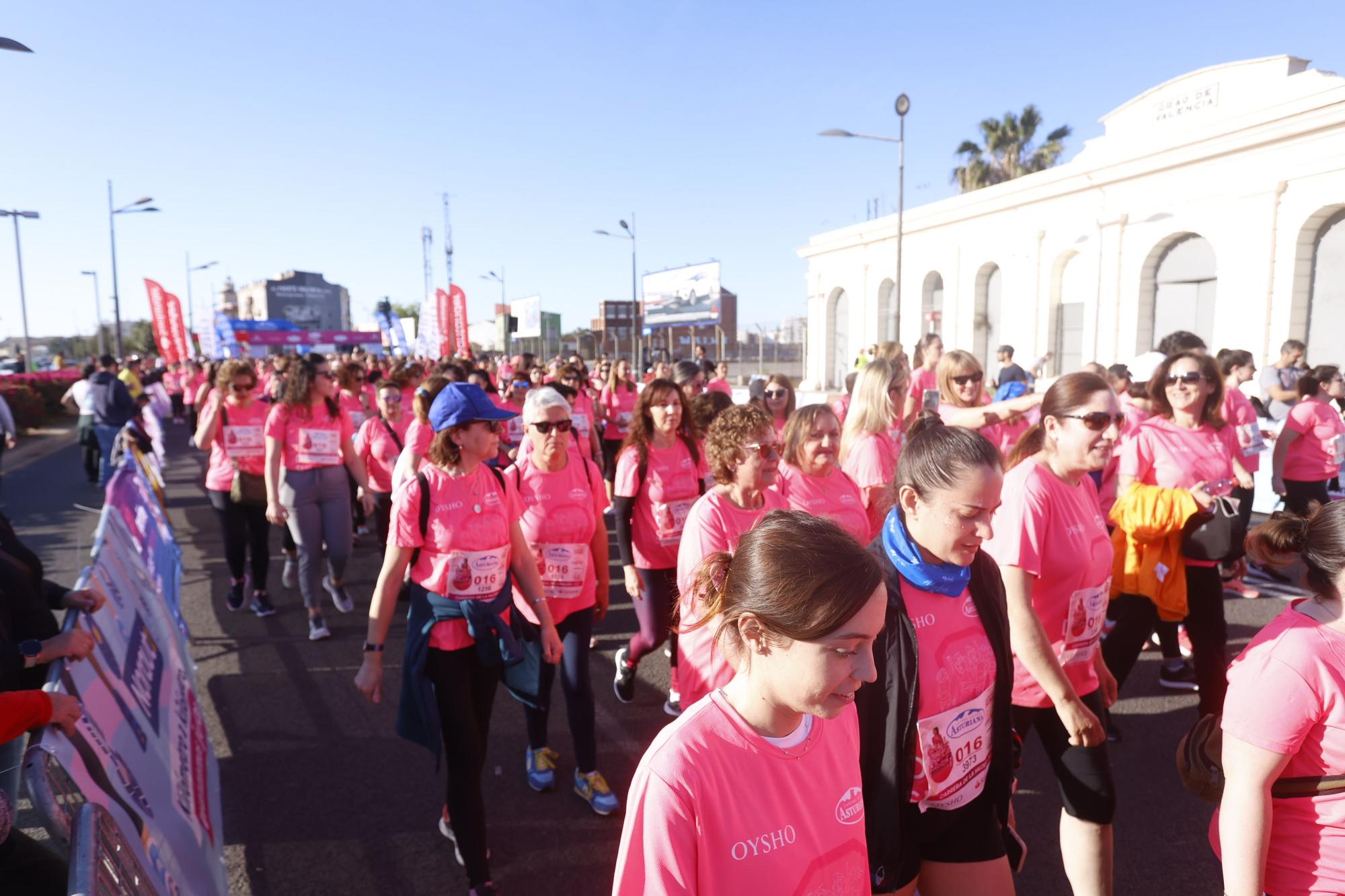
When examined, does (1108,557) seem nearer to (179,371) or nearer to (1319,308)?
(1319,308)

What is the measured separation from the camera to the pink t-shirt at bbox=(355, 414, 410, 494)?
22.6 feet

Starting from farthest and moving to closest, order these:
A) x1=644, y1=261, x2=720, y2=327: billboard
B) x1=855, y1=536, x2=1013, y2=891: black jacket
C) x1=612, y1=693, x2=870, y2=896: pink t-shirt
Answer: x1=644, y1=261, x2=720, y2=327: billboard → x1=855, y1=536, x2=1013, y2=891: black jacket → x1=612, y1=693, x2=870, y2=896: pink t-shirt

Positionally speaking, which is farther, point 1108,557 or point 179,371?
point 179,371

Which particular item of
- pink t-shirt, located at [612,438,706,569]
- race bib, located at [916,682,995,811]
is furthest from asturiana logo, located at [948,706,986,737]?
pink t-shirt, located at [612,438,706,569]

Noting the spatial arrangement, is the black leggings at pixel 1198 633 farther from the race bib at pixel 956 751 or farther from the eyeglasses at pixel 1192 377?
→ the race bib at pixel 956 751

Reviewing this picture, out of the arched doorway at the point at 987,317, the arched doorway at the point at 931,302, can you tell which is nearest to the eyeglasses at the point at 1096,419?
the arched doorway at the point at 987,317

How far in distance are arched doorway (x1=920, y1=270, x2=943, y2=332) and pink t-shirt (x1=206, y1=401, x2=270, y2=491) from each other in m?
25.7

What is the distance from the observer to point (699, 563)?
237cm

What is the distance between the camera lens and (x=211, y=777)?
371 centimetres

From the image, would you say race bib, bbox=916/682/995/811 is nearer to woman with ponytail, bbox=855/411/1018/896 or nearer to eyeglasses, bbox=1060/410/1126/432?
woman with ponytail, bbox=855/411/1018/896

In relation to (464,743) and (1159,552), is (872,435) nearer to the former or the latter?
(1159,552)

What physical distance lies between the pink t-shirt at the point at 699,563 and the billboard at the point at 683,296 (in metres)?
35.6

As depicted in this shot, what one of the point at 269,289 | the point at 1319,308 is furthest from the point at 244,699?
the point at 269,289

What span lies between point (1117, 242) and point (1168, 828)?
21465 mm
